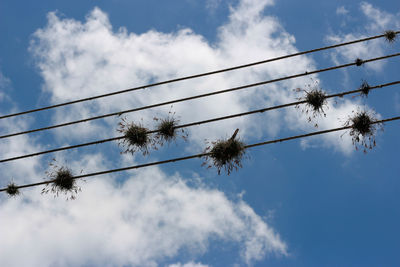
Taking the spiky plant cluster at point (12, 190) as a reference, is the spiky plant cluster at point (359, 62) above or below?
above

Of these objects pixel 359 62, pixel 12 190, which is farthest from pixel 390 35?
pixel 12 190

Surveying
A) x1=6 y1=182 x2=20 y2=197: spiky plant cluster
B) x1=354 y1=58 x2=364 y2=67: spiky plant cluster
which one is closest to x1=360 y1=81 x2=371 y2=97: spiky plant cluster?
x1=354 y1=58 x2=364 y2=67: spiky plant cluster

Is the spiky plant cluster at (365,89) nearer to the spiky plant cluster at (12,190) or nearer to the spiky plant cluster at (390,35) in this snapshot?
the spiky plant cluster at (390,35)

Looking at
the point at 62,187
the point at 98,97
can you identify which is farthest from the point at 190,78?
the point at 62,187

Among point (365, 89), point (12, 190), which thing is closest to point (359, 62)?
point (365, 89)

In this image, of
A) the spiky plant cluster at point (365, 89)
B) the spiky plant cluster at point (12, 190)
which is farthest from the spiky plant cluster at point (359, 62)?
the spiky plant cluster at point (12, 190)

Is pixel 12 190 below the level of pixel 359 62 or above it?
below

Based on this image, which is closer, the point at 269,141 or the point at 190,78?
the point at 269,141

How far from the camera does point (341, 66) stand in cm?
A: 580

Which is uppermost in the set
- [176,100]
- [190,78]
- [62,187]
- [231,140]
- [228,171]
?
[190,78]

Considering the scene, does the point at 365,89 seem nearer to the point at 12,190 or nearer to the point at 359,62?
the point at 359,62

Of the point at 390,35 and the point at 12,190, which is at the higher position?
the point at 390,35

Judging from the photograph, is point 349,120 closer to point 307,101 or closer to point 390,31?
point 307,101

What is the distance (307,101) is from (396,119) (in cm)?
155
